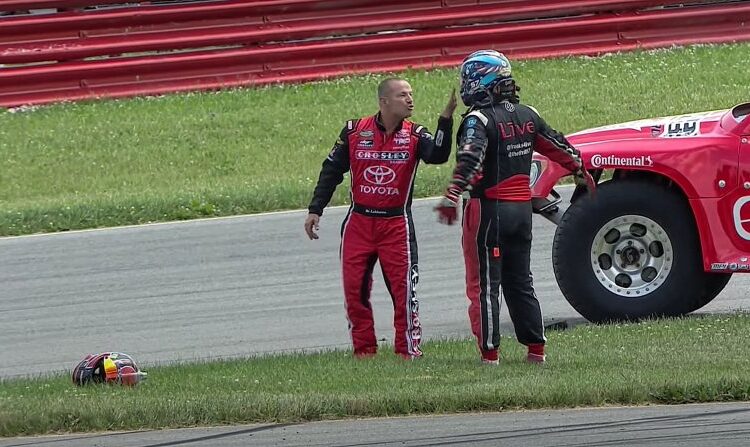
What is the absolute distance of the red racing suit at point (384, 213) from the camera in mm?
8523

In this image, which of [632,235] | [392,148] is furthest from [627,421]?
[632,235]

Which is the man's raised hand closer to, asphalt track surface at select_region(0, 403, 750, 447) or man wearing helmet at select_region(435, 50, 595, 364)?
man wearing helmet at select_region(435, 50, 595, 364)

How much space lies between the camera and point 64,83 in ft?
59.8

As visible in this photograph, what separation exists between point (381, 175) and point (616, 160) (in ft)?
5.95

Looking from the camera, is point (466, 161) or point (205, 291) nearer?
point (466, 161)

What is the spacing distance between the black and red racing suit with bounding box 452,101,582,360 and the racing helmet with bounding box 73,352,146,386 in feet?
6.14

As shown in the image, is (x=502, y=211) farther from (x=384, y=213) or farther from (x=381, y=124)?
(x=381, y=124)

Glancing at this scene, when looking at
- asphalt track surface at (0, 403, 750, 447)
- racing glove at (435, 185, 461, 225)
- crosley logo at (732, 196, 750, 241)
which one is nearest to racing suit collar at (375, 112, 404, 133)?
racing glove at (435, 185, 461, 225)

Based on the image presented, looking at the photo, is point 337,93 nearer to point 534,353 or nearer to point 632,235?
point 632,235

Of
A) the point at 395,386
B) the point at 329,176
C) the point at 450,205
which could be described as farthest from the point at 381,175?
the point at 395,386

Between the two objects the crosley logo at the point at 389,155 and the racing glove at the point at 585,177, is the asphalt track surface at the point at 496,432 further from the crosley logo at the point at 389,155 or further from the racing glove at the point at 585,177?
the crosley logo at the point at 389,155

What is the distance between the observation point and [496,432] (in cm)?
667

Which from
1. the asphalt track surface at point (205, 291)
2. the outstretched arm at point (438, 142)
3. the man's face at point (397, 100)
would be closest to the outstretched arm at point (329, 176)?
the man's face at point (397, 100)

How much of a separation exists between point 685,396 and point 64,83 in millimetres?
12466
